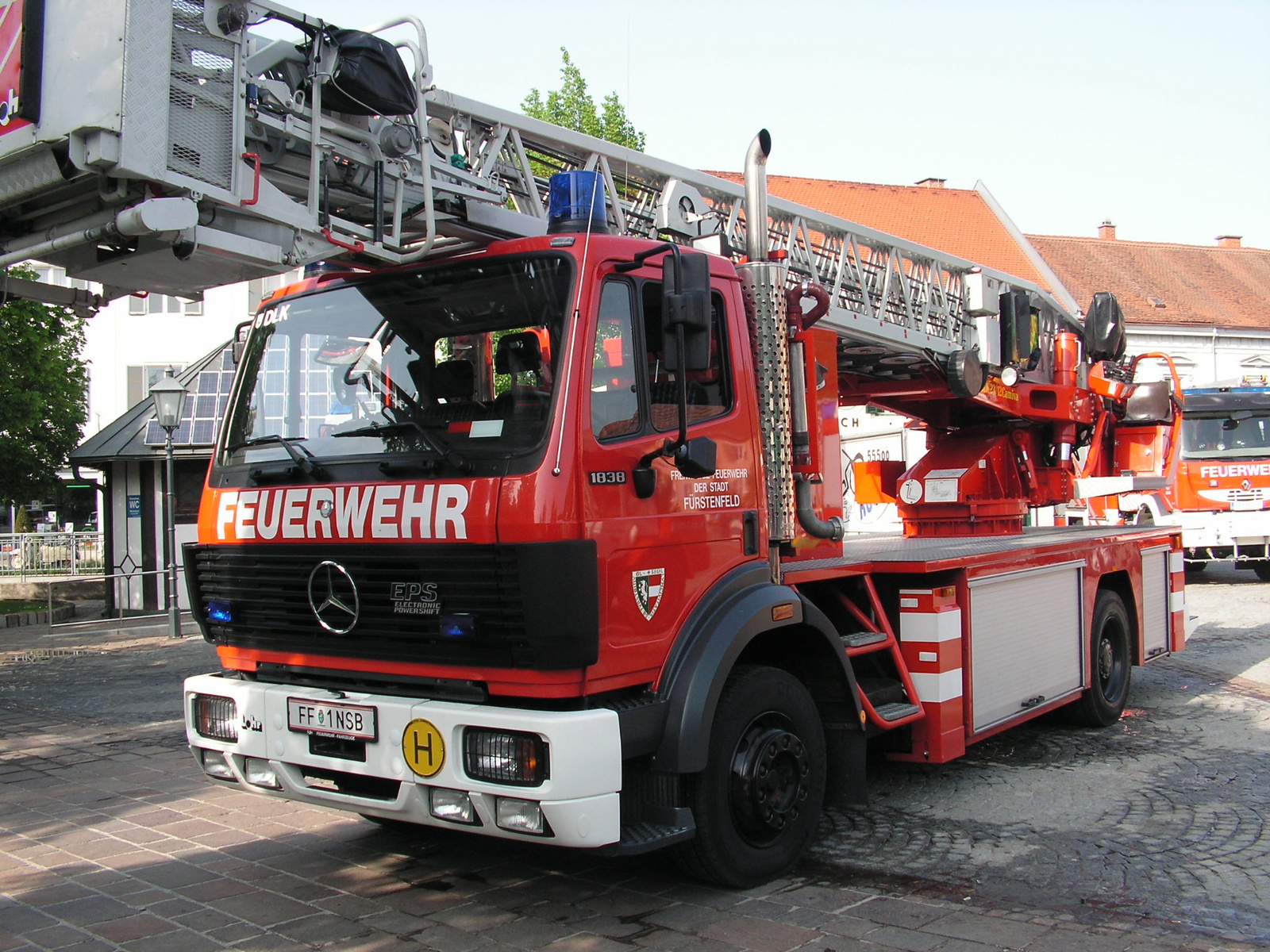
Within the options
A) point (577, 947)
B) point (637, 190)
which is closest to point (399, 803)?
point (577, 947)

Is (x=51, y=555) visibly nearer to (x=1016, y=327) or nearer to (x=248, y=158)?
(x=1016, y=327)

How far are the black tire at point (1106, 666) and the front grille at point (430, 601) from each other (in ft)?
16.4

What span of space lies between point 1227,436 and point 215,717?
1726 centimetres

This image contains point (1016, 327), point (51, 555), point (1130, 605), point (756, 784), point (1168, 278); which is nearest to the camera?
point (756, 784)

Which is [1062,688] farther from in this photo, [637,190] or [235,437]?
[235,437]

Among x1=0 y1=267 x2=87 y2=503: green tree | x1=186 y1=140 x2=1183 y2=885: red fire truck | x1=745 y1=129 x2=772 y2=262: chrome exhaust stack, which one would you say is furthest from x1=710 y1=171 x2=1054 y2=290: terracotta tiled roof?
x1=186 y1=140 x2=1183 y2=885: red fire truck

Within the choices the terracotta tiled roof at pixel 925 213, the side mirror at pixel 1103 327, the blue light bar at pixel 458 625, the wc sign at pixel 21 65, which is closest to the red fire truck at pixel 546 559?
the blue light bar at pixel 458 625

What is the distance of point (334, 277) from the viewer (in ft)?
15.8

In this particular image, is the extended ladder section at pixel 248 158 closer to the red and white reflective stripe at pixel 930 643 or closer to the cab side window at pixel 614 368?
the cab side window at pixel 614 368

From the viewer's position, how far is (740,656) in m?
4.76

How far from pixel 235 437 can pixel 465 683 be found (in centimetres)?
166

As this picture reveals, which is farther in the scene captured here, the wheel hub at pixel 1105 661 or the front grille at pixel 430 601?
the wheel hub at pixel 1105 661

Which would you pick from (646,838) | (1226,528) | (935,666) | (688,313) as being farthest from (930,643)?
(1226,528)

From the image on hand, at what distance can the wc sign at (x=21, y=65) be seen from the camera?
3738 mm
